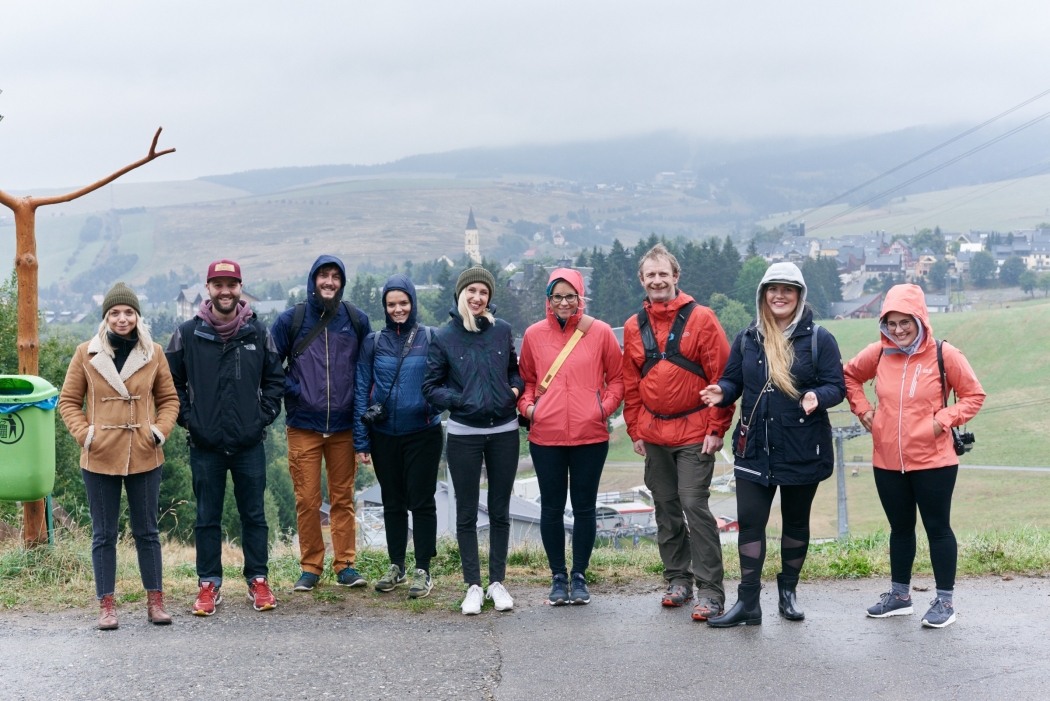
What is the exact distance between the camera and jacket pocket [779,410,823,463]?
490cm

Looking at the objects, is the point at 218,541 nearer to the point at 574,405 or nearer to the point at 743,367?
the point at 574,405

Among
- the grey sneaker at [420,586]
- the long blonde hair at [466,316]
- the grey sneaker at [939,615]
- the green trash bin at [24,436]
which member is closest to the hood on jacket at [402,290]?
the long blonde hair at [466,316]

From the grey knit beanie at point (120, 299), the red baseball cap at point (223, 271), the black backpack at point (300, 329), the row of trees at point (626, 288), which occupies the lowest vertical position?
the row of trees at point (626, 288)

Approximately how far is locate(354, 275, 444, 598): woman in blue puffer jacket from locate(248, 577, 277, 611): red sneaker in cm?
70

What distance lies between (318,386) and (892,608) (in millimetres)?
3555

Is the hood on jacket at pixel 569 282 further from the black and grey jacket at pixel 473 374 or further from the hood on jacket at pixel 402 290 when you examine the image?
the hood on jacket at pixel 402 290

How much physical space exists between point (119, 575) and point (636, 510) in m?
39.8

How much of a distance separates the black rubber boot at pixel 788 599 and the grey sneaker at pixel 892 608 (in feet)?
1.27

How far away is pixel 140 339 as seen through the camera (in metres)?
5.16

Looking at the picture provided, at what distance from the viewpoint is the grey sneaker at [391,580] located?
231 inches

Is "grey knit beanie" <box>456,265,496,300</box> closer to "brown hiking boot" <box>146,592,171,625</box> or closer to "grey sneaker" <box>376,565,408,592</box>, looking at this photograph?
"grey sneaker" <box>376,565,408,592</box>

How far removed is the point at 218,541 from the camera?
17.9 ft

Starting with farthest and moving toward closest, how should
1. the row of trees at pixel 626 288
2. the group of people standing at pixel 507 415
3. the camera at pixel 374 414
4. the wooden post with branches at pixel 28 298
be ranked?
1. the row of trees at pixel 626 288
2. the wooden post with branches at pixel 28 298
3. the camera at pixel 374 414
4. the group of people standing at pixel 507 415

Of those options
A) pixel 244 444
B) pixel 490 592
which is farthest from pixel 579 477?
pixel 244 444
